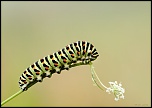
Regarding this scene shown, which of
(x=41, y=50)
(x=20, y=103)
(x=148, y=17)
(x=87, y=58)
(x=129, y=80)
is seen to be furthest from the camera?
(x=148, y=17)

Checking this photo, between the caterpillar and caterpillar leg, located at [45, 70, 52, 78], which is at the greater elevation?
the caterpillar

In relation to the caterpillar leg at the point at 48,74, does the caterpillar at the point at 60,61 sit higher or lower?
higher

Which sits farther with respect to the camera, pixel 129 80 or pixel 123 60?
pixel 123 60

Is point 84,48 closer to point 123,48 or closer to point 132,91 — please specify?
point 132,91

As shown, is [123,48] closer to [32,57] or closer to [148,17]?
[32,57]

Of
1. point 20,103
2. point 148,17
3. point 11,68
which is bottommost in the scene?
point 20,103

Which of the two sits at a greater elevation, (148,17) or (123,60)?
(148,17)

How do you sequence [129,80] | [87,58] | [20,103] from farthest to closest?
[129,80] → [20,103] → [87,58]

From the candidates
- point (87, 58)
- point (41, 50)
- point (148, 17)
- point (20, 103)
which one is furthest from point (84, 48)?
point (148, 17)
